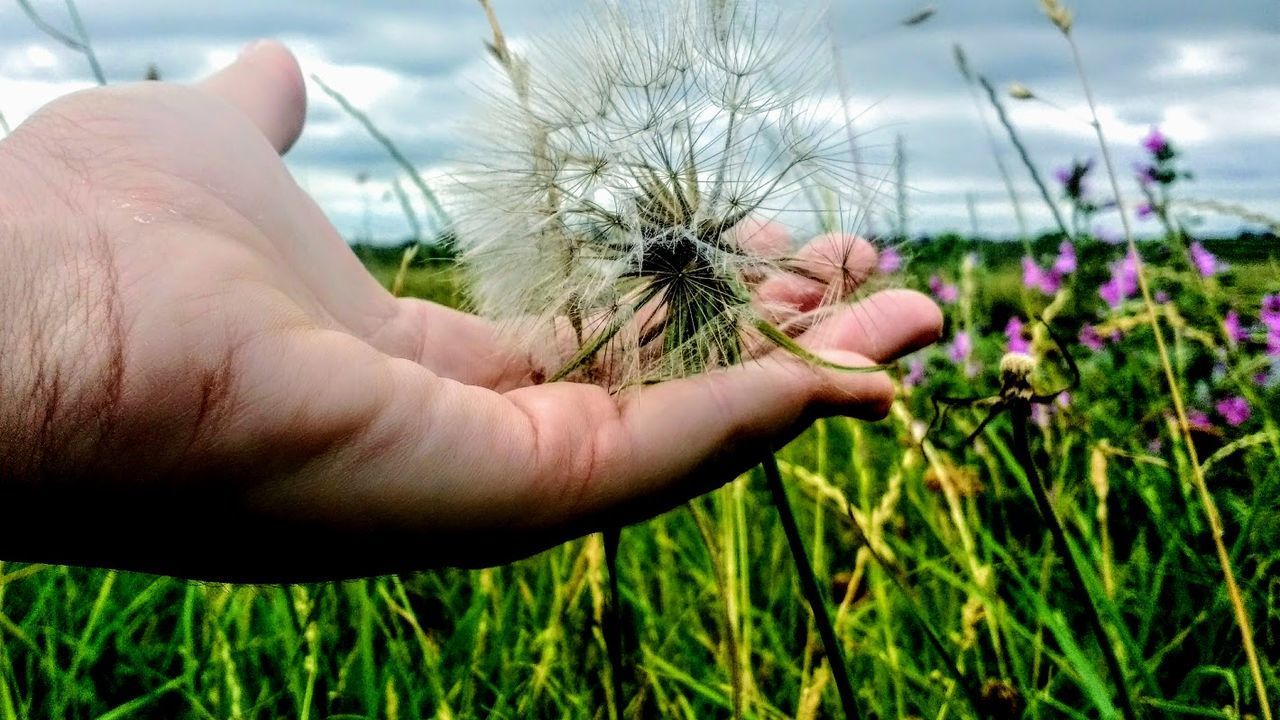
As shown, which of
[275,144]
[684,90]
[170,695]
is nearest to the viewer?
[684,90]

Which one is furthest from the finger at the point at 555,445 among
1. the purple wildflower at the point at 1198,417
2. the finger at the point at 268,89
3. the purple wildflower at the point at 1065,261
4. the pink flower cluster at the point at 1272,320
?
the purple wildflower at the point at 1065,261

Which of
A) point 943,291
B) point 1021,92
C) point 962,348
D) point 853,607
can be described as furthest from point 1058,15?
point 943,291

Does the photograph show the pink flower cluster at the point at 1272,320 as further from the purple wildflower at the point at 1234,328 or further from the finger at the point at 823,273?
the finger at the point at 823,273

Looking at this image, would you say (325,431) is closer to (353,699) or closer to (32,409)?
(32,409)

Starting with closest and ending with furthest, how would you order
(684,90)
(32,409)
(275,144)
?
(32,409)
(684,90)
(275,144)

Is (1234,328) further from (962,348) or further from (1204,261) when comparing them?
(962,348)

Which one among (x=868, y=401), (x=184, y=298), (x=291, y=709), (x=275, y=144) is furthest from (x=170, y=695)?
(x=868, y=401)
